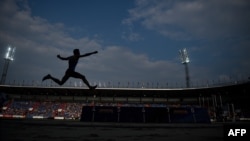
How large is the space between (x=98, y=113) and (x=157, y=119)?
6283mm

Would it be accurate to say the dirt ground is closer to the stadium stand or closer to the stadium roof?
the stadium stand

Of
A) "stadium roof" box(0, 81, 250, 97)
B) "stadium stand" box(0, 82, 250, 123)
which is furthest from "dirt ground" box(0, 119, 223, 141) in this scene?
"stadium roof" box(0, 81, 250, 97)

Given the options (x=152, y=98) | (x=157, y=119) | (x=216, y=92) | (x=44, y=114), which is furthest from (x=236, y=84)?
(x=44, y=114)

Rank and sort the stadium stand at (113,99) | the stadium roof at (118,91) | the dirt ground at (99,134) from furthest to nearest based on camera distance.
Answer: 1. the stadium roof at (118,91)
2. the stadium stand at (113,99)
3. the dirt ground at (99,134)

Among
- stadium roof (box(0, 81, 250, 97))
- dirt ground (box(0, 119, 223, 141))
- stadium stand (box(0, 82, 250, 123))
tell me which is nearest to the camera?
dirt ground (box(0, 119, 223, 141))

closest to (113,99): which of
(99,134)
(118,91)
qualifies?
(118,91)

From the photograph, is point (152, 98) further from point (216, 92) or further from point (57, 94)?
point (57, 94)

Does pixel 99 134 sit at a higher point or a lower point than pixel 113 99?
higher

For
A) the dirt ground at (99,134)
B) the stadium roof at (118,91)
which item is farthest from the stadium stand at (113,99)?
the dirt ground at (99,134)

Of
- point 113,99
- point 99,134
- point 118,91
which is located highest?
point 118,91

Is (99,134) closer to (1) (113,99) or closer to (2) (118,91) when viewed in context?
(2) (118,91)

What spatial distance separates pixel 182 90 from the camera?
158 ft

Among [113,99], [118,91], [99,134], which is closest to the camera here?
[99,134]

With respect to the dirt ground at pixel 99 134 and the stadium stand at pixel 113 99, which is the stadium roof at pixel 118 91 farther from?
the dirt ground at pixel 99 134
